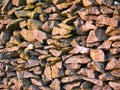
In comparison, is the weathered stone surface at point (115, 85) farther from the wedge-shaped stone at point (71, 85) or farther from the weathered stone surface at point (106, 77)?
the wedge-shaped stone at point (71, 85)

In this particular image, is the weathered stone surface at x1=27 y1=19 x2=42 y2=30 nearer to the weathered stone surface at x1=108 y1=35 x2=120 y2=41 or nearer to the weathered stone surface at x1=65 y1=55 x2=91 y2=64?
the weathered stone surface at x1=65 y1=55 x2=91 y2=64

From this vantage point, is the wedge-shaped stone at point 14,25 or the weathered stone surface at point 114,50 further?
the wedge-shaped stone at point 14,25

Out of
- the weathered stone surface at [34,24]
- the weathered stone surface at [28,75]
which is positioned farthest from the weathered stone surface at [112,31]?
the weathered stone surface at [28,75]

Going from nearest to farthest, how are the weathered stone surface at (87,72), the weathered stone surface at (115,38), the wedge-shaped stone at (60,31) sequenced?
the weathered stone surface at (115,38) → the weathered stone surface at (87,72) → the wedge-shaped stone at (60,31)

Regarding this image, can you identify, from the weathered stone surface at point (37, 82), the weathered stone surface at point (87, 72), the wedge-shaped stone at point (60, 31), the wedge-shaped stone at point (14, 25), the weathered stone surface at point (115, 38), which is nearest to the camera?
the weathered stone surface at point (115, 38)

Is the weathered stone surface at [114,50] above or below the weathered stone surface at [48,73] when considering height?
above

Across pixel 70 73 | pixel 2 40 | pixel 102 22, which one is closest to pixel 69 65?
pixel 70 73

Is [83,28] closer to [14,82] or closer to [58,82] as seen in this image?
[58,82]

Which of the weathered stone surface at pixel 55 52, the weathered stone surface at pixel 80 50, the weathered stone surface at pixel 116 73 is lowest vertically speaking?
the weathered stone surface at pixel 116 73
